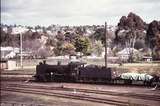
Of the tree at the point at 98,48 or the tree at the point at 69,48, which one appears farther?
the tree at the point at 98,48

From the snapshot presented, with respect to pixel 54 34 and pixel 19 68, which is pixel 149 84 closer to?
pixel 54 34

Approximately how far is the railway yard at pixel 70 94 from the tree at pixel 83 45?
175 centimetres

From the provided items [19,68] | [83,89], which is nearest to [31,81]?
[19,68]

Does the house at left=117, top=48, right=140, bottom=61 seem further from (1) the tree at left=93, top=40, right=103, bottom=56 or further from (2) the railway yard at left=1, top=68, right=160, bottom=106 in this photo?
(2) the railway yard at left=1, top=68, right=160, bottom=106

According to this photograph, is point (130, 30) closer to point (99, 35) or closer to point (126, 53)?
point (126, 53)

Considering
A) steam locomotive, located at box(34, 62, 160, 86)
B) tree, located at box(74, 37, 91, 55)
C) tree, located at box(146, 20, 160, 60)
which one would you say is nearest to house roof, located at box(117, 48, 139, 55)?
tree, located at box(146, 20, 160, 60)

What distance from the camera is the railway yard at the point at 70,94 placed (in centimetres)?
1022

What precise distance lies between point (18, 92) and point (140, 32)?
230 inches

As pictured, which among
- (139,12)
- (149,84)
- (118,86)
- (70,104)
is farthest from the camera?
(118,86)

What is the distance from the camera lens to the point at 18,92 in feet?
41.3

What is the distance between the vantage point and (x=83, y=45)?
1087 centimetres

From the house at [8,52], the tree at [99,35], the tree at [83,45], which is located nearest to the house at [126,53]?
the tree at [99,35]

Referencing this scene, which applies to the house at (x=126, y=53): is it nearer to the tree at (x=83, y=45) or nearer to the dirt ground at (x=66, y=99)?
the tree at (x=83, y=45)

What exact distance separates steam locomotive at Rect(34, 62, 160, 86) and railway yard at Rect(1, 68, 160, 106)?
34 centimetres
